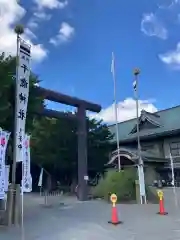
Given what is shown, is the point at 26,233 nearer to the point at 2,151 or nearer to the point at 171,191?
the point at 2,151

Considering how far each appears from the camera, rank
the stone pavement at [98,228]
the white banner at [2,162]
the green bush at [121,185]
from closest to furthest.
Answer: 1. the stone pavement at [98,228]
2. the white banner at [2,162]
3. the green bush at [121,185]

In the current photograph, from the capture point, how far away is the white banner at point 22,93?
10758mm

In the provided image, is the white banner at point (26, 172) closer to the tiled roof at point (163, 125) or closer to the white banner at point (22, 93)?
the white banner at point (22, 93)

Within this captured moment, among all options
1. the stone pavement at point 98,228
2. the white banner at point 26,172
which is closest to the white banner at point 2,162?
the white banner at point 26,172

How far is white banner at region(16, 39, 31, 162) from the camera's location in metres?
10.8

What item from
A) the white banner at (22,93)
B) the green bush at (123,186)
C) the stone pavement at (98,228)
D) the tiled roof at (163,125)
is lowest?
the stone pavement at (98,228)

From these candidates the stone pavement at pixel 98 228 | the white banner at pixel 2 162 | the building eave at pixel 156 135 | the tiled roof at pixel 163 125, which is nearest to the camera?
the stone pavement at pixel 98 228

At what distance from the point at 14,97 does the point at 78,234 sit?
576 cm

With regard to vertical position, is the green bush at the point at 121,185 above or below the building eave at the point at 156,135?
below

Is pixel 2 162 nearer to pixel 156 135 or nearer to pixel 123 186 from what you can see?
pixel 123 186

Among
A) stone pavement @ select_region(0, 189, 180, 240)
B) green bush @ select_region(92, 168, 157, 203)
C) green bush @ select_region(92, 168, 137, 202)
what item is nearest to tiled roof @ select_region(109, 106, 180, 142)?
green bush @ select_region(92, 168, 157, 203)

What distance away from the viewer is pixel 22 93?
11352mm

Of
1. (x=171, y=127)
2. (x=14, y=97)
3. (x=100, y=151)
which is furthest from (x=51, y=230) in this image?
(x=171, y=127)

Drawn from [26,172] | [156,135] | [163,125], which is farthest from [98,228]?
[163,125]
